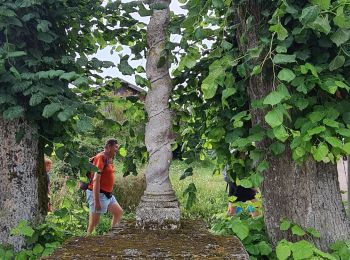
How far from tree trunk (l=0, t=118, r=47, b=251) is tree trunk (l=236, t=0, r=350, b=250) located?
5.12 ft

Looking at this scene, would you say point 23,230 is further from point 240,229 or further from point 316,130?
point 316,130

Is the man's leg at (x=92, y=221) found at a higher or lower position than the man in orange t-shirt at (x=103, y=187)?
lower

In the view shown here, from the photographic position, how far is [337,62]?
229 cm

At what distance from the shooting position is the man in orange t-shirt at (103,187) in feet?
18.7

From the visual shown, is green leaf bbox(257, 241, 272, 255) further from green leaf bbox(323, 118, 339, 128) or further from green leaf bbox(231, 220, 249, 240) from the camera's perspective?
green leaf bbox(323, 118, 339, 128)

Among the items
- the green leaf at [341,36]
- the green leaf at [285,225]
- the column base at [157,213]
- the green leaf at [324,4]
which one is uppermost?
the green leaf at [324,4]

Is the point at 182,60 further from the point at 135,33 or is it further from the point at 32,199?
the point at 32,199

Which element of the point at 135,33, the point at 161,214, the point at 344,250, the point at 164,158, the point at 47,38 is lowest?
the point at 344,250

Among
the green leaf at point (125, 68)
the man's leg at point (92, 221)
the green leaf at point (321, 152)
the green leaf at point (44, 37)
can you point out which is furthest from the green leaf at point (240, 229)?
the man's leg at point (92, 221)

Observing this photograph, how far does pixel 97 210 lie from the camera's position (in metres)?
5.91

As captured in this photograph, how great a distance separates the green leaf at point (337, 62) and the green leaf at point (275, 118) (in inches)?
15.5

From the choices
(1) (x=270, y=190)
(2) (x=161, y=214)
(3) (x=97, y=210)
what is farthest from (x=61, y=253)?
(3) (x=97, y=210)

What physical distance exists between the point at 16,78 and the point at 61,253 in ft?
3.76

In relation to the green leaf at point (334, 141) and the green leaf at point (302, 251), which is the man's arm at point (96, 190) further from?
the green leaf at point (334, 141)
